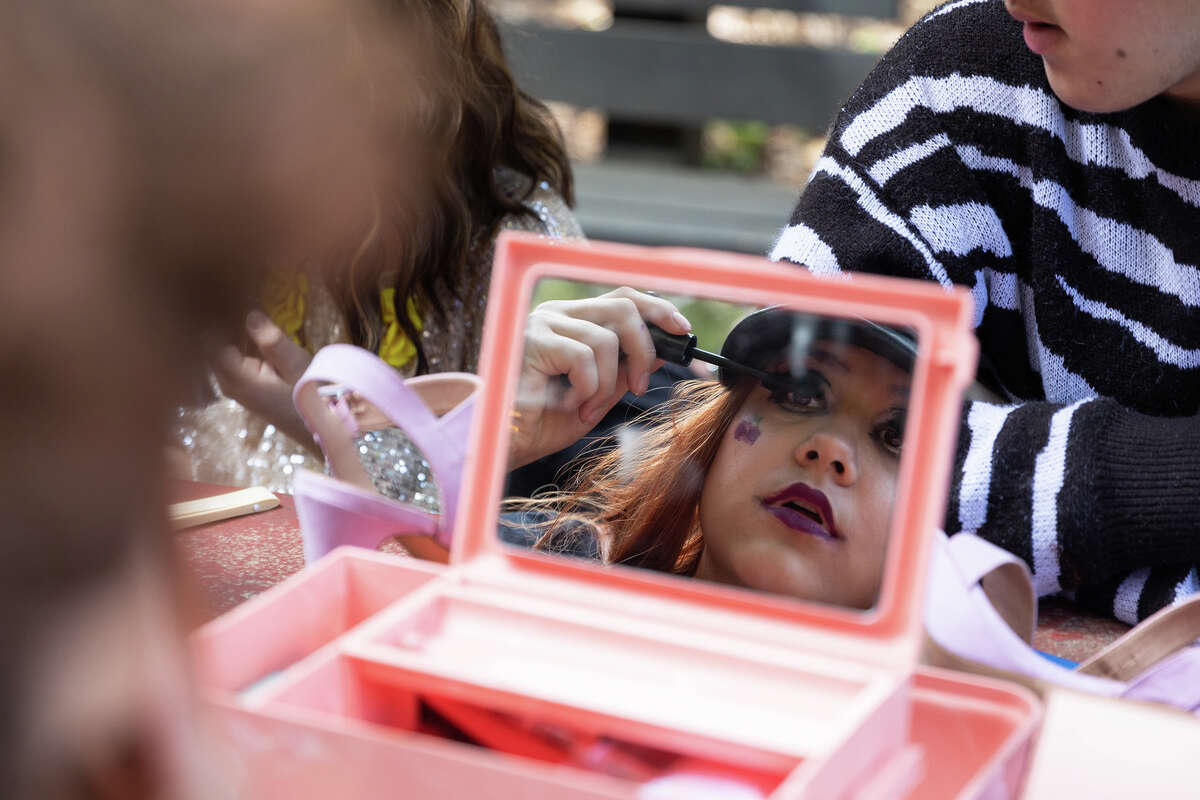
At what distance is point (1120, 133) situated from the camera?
0.79m

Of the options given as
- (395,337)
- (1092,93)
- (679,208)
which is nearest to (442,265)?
(395,337)

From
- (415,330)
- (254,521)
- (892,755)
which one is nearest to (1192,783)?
(892,755)

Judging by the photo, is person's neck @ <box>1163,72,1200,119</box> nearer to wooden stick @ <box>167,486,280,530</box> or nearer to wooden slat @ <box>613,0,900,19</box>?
wooden stick @ <box>167,486,280,530</box>

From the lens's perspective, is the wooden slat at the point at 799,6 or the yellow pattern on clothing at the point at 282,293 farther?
the wooden slat at the point at 799,6

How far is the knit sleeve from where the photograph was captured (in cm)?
62

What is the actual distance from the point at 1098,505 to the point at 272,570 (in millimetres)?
422

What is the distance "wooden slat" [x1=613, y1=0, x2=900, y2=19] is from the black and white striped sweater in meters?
1.57

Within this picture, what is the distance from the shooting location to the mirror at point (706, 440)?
1.37 feet

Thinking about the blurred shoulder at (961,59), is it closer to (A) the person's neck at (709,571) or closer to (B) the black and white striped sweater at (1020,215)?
(B) the black and white striped sweater at (1020,215)

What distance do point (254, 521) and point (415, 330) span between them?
0.40 meters

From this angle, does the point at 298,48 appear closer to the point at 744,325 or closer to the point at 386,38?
the point at 386,38

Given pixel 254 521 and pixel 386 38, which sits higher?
pixel 386 38

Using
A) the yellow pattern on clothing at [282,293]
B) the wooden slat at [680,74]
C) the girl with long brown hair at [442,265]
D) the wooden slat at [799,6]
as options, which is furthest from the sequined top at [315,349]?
the wooden slat at [799,6]

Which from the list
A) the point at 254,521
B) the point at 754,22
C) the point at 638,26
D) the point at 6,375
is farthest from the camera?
the point at 754,22
